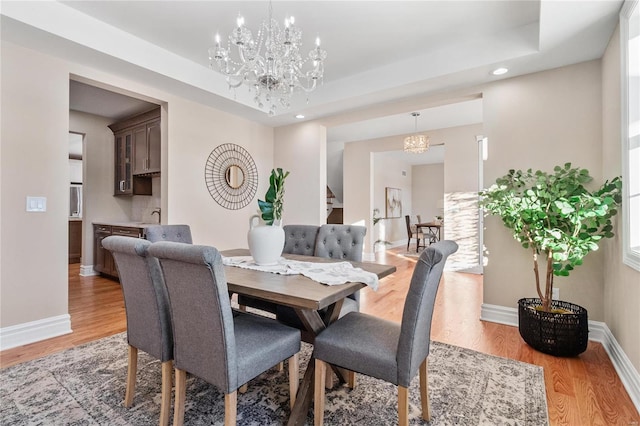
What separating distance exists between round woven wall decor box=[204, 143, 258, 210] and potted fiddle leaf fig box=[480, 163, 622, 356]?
10.2 feet

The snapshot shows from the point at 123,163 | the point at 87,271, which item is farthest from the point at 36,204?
the point at 87,271

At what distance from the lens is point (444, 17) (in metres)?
2.49

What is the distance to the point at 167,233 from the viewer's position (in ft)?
8.43

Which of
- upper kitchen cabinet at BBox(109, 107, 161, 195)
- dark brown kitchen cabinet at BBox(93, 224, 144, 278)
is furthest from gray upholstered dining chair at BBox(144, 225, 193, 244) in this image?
upper kitchen cabinet at BBox(109, 107, 161, 195)

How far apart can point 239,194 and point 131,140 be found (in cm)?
193

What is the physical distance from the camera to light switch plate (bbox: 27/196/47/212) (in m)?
2.54

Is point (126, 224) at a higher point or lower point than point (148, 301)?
higher

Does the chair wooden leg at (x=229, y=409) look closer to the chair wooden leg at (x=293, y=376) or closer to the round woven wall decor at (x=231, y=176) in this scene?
the chair wooden leg at (x=293, y=376)

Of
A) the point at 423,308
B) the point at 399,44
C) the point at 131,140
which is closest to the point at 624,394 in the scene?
the point at 423,308

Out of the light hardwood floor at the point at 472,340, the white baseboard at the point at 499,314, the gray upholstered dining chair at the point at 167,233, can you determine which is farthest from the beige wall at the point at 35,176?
the white baseboard at the point at 499,314

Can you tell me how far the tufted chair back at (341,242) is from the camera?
2436 millimetres

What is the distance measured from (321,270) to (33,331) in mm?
2565

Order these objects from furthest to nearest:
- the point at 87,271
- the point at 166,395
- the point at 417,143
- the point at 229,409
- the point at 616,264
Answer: the point at 417,143
the point at 87,271
the point at 616,264
the point at 166,395
the point at 229,409

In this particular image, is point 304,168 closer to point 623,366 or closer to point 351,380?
point 351,380
